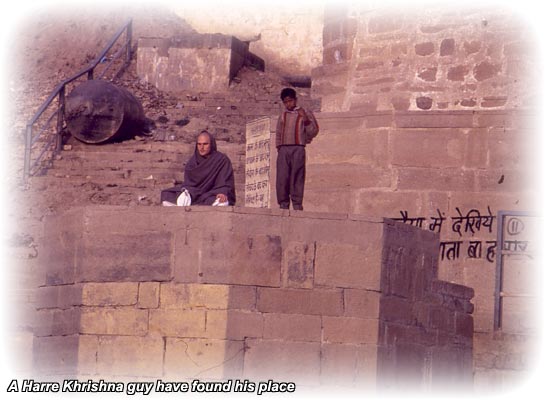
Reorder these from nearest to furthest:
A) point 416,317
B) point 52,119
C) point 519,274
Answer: point 416,317 → point 519,274 → point 52,119

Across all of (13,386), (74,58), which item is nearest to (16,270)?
(13,386)

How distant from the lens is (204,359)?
14852 millimetres

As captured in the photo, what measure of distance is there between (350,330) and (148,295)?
5.43 feet

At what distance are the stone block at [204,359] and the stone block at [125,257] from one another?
617 millimetres

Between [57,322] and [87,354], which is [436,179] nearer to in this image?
[57,322]

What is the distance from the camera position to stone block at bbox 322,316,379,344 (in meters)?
15.3

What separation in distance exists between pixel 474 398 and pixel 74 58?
42.6 feet

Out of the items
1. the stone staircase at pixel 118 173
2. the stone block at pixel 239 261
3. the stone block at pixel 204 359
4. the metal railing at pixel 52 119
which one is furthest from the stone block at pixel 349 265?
the metal railing at pixel 52 119

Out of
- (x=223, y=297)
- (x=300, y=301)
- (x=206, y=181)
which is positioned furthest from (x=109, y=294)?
(x=300, y=301)

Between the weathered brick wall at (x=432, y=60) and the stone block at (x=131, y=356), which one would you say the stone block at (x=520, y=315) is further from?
the stone block at (x=131, y=356)

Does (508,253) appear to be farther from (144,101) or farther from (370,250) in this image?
(144,101)

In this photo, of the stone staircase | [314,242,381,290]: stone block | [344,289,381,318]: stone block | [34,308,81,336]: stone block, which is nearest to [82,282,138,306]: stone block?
[34,308,81,336]: stone block

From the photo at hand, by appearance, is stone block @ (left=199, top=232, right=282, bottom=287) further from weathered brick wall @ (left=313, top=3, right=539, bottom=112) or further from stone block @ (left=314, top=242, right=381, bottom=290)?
weathered brick wall @ (left=313, top=3, right=539, bottom=112)

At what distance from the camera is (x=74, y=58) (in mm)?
28844
